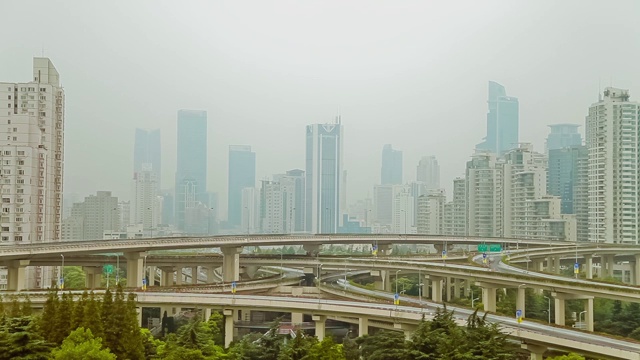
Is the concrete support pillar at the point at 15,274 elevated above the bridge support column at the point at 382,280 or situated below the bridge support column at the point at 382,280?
above

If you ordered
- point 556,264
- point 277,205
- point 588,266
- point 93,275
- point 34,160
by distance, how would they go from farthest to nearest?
point 277,205 < point 556,264 < point 588,266 < point 34,160 < point 93,275

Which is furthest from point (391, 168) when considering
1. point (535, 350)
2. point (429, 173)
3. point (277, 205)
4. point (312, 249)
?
point (535, 350)

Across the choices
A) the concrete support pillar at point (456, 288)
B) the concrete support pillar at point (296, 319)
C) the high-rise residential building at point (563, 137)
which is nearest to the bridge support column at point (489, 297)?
the concrete support pillar at point (296, 319)

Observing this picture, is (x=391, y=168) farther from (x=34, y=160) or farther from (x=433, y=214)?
(x=34, y=160)

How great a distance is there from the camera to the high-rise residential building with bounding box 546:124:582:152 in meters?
64.4

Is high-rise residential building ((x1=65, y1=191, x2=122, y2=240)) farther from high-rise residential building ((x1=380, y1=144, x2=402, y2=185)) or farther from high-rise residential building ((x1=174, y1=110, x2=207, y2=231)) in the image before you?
high-rise residential building ((x1=380, y1=144, x2=402, y2=185))

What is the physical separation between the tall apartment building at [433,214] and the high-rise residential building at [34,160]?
43976 millimetres

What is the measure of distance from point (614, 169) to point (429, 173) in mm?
30537

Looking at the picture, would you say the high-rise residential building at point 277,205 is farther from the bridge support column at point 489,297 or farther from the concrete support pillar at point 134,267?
the bridge support column at point 489,297

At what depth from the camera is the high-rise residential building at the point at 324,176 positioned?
8238cm

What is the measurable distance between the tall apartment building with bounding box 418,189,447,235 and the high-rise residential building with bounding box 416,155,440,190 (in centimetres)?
265

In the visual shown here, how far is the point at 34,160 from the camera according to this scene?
143 feet

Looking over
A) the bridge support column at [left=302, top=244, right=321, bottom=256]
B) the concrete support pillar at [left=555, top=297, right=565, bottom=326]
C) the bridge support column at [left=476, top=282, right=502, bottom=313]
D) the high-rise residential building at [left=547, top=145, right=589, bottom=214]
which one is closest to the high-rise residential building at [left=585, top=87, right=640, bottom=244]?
the high-rise residential building at [left=547, top=145, right=589, bottom=214]

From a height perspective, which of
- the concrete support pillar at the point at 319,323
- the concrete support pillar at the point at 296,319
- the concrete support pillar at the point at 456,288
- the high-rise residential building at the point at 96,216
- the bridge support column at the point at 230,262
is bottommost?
the concrete support pillar at the point at 296,319
